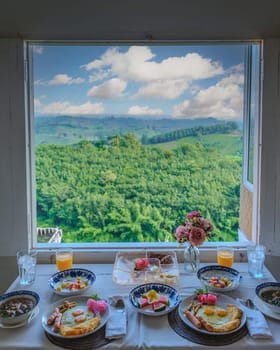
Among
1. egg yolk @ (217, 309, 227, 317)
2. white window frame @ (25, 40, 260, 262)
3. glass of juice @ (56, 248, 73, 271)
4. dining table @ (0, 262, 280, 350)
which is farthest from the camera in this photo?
white window frame @ (25, 40, 260, 262)

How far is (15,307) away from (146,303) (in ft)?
1.71

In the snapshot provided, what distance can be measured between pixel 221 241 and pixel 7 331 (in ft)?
4.33

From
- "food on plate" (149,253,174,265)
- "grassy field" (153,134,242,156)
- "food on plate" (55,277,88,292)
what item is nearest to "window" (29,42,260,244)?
"grassy field" (153,134,242,156)

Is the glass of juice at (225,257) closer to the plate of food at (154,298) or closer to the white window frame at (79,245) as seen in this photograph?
the white window frame at (79,245)

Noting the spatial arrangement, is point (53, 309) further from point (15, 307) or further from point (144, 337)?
point (144, 337)

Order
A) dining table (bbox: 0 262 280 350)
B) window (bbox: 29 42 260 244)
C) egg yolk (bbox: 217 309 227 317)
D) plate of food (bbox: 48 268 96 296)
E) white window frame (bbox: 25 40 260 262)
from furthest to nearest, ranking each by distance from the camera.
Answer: window (bbox: 29 42 260 244)
white window frame (bbox: 25 40 260 262)
plate of food (bbox: 48 268 96 296)
egg yolk (bbox: 217 309 227 317)
dining table (bbox: 0 262 280 350)

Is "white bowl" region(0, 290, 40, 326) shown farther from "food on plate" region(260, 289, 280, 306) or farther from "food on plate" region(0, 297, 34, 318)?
"food on plate" region(260, 289, 280, 306)

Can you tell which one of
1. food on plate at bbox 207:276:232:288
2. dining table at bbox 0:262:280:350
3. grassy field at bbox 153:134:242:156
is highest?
grassy field at bbox 153:134:242:156

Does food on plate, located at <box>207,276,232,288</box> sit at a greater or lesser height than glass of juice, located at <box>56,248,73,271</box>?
lesser

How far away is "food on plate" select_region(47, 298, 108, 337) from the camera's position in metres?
1.15

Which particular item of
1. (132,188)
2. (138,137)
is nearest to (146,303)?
(132,188)

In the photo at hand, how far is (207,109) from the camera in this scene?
6.57 feet

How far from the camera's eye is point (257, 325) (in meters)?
1.17

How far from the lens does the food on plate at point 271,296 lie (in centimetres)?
131
